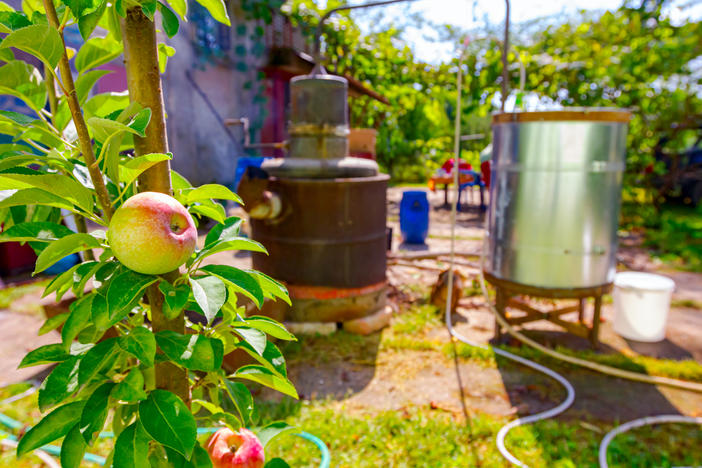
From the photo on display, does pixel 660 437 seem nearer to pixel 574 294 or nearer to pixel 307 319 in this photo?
pixel 574 294

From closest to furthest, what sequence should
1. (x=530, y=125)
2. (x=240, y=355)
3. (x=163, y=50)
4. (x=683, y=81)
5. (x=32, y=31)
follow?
1. (x=32, y=31)
2. (x=163, y=50)
3. (x=240, y=355)
4. (x=530, y=125)
5. (x=683, y=81)

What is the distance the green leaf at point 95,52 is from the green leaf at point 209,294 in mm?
479

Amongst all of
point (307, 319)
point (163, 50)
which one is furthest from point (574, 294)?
point (163, 50)

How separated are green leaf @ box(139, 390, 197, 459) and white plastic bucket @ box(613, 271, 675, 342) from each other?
3.75m

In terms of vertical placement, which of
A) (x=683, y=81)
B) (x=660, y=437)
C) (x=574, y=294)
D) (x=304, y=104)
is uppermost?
(x=683, y=81)

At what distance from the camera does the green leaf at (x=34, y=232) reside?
2.36 feet

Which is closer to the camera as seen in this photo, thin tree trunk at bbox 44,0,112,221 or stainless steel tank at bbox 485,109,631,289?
thin tree trunk at bbox 44,0,112,221

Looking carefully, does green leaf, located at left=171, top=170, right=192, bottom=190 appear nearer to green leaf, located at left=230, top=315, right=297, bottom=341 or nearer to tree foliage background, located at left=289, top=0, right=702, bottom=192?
green leaf, located at left=230, top=315, right=297, bottom=341

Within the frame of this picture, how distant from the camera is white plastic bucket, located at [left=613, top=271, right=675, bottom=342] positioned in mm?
3561

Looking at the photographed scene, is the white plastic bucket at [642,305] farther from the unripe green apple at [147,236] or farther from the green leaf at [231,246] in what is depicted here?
the unripe green apple at [147,236]

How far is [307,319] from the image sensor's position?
362 centimetres

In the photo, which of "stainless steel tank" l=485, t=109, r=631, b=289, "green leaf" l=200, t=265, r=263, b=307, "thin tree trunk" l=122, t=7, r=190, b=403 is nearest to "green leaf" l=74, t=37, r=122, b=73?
"thin tree trunk" l=122, t=7, r=190, b=403

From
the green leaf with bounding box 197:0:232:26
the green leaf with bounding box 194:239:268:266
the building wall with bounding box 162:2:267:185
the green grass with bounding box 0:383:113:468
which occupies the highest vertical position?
the building wall with bounding box 162:2:267:185

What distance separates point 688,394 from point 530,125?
1.98 metres
